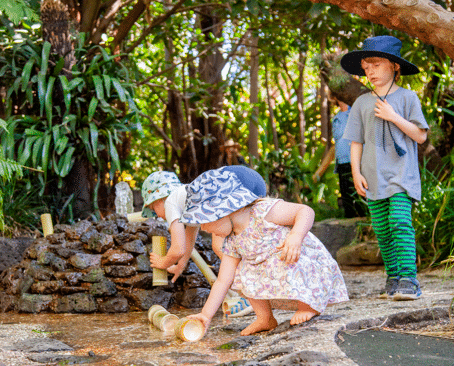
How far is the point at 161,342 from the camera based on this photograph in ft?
7.34

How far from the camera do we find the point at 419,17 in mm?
2658

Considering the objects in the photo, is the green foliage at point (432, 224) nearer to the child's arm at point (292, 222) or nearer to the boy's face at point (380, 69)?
the boy's face at point (380, 69)

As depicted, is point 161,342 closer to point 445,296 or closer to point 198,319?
point 198,319

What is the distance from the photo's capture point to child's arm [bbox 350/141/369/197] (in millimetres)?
2957

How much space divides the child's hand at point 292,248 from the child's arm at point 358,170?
972 millimetres

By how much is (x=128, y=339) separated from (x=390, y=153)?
1700 mm

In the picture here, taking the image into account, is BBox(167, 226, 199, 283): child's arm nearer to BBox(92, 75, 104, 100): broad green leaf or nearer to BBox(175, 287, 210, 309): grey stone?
BBox(175, 287, 210, 309): grey stone

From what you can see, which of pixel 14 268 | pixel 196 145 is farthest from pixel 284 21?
pixel 14 268

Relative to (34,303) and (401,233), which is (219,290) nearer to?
(401,233)

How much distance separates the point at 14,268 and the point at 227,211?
2237mm

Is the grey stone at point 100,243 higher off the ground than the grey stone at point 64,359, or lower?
higher

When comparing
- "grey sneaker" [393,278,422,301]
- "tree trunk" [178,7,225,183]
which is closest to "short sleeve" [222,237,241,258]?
"grey sneaker" [393,278,422,301]

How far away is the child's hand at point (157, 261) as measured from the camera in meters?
3.13

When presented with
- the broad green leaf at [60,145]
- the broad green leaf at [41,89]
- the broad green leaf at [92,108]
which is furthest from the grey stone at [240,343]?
the broad green leaf at [41,89]
